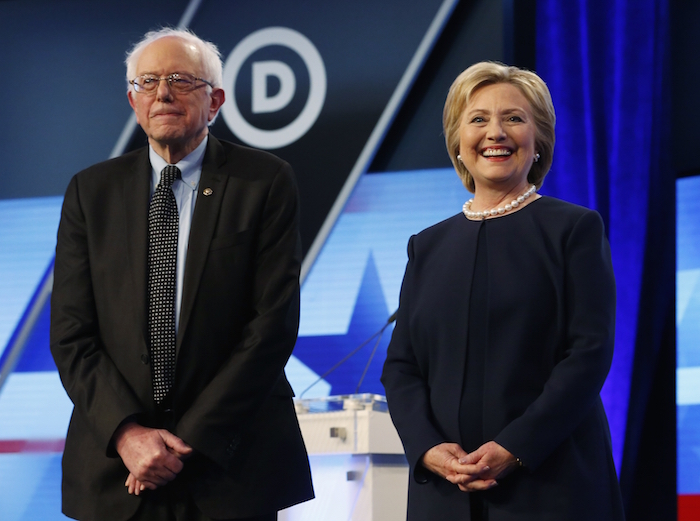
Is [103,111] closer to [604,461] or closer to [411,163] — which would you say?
[411,163]

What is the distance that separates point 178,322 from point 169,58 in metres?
0.66

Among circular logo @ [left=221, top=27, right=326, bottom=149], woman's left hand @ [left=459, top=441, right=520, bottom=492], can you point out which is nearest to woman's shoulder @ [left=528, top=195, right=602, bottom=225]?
woman's left hand @ [left=459, top=441, right=520, bottom=492]

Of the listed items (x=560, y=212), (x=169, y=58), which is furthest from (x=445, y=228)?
(x=169, y=58)

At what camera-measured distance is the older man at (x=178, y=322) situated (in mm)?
1902

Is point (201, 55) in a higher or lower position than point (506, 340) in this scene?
higher

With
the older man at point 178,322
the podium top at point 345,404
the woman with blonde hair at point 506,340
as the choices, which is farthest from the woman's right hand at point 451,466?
the podium top at point 345,404

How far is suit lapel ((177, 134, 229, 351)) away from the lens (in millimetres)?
1968

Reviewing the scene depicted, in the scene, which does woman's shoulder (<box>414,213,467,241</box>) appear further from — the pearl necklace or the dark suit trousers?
the dark suit trousers

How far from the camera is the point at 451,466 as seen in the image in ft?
5.82

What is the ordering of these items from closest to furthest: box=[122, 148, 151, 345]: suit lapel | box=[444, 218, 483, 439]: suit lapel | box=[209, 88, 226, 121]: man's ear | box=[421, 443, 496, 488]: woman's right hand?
Answer: box=[421, 443, 496, 488]: woman's right hand → box=[444, 218, 483, 439]: suit lapel → box=[122, 148, 151, 345]: suit lapel → box=[209, 88, 226, 121]: man's ear

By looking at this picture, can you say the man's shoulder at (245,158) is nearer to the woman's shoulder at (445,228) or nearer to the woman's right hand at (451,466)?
the woman's shoulder at (445,228)

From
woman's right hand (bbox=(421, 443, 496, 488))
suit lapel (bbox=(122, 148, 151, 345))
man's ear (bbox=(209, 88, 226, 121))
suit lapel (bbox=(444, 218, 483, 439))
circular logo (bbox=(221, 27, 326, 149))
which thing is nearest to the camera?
woman's right hand (bbox=(421, 443, 496, 488))

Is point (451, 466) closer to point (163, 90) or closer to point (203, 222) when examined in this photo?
point (203, 222)

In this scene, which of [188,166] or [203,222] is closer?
[203,222]
